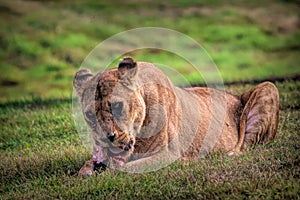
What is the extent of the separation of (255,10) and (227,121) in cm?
2377

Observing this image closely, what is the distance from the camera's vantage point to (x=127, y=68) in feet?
27.1

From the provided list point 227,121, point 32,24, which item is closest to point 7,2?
point 32,24

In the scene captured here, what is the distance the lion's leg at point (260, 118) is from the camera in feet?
32.1

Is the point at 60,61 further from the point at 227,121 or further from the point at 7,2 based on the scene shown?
the point at 227,121

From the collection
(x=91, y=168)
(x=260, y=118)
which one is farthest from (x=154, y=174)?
(x=260, y=118)

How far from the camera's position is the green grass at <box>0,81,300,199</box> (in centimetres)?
716

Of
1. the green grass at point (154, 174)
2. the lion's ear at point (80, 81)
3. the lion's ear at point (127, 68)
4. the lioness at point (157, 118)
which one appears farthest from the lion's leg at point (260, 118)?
the lion's ear at point (80, 81)

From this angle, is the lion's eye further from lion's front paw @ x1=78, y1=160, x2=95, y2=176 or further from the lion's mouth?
lion's front paw @ x1=78, y1=160, x2=95, y2=176

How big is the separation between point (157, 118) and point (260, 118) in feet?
6.89

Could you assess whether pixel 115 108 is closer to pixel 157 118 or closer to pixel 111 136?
pixel 111 136

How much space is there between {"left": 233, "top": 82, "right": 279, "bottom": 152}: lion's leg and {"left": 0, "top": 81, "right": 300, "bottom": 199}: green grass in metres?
0.25

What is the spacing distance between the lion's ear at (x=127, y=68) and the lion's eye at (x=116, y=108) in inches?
16.4

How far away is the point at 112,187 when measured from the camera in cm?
770

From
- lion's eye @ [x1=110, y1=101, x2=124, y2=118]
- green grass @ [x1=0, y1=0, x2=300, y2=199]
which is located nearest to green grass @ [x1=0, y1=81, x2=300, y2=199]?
green grass @ [x1=0, y1=0, x2=300, y2=199]
